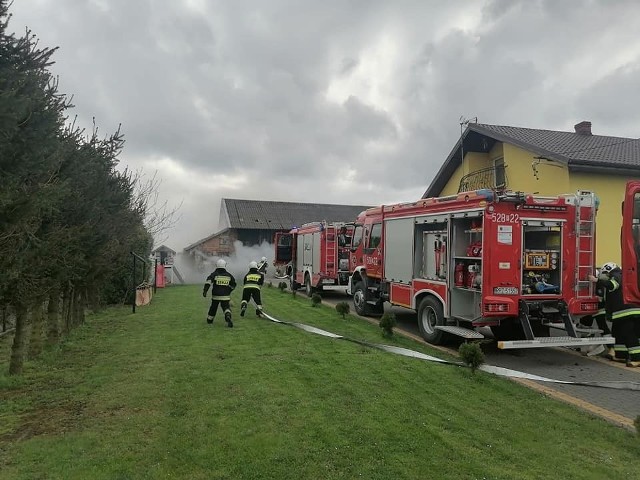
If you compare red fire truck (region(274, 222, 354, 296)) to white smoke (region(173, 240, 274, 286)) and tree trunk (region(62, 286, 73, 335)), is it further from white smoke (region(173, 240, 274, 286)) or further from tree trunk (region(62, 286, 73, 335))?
white smoke (region(173, 240, 274, 286))

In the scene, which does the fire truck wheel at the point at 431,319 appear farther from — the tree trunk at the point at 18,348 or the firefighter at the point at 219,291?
the tree trunk at the point at 18,348

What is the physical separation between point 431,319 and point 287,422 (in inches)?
222

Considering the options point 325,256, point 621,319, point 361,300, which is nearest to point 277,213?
point 325,256

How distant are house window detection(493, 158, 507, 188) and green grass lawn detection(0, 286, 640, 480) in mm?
11847

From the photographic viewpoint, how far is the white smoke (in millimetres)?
31359

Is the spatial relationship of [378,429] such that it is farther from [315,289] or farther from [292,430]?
[315,289]

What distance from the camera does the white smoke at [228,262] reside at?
31359mm

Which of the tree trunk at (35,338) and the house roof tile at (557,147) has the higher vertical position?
the house roof tile at (557,147)

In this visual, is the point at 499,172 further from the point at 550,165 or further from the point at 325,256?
the point at 325,256

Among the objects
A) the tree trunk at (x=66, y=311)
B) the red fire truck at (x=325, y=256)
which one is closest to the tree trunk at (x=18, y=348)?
the tree trunk at (x=66, y=311)

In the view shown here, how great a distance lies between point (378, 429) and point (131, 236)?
10.4m

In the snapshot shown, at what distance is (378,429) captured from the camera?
450 centimetres

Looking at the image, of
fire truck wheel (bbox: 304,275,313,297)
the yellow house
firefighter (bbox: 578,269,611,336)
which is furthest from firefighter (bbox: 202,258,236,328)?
fire truck wheel (bbox: 304,275,313,297)

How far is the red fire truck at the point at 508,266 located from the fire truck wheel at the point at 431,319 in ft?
0.06
